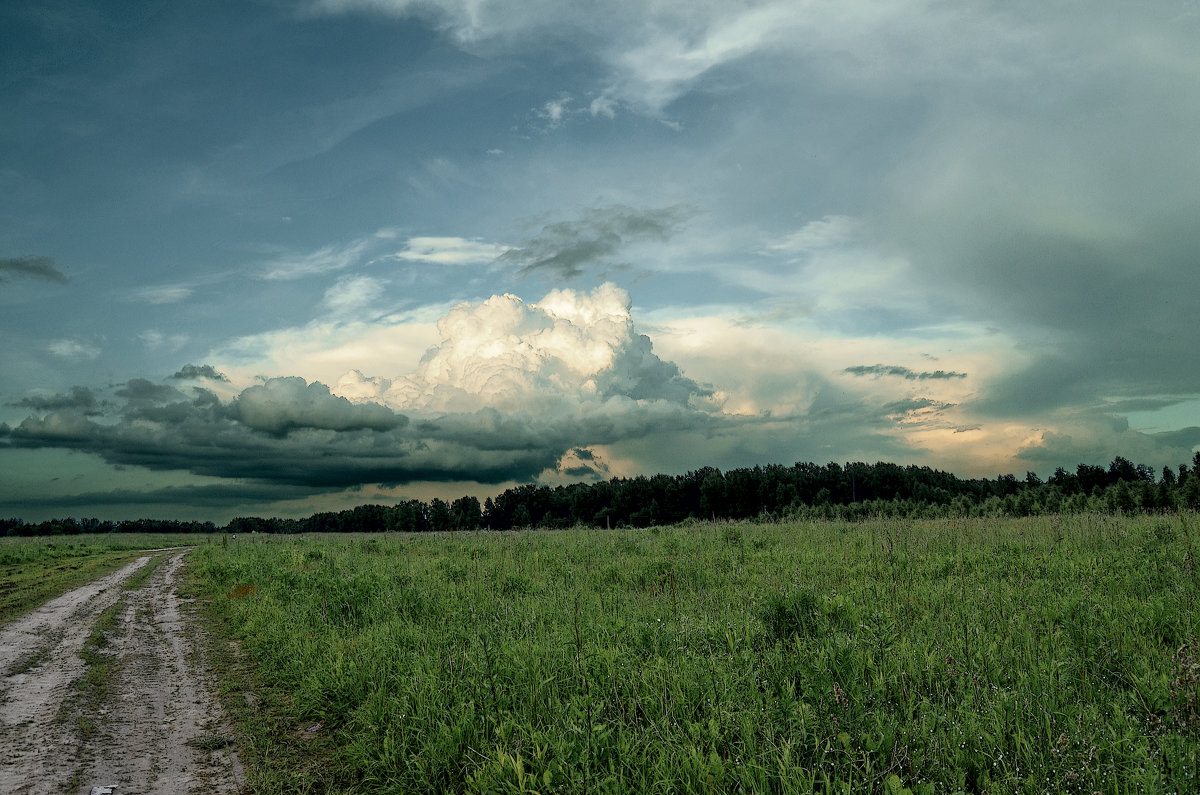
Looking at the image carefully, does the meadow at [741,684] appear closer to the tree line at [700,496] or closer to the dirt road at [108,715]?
the dirt road at [108,715]

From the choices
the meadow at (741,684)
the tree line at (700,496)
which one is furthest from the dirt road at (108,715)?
the tree line at (700,496)

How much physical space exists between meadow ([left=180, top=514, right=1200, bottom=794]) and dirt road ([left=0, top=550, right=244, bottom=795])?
407 mm

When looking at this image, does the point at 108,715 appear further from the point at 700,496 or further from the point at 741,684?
the point at 700,496

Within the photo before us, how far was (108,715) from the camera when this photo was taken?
6305 mm

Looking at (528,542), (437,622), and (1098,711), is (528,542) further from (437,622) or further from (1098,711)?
(1098,711)

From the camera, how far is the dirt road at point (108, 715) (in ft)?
16.1

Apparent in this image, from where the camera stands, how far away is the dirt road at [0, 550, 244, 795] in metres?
4.90

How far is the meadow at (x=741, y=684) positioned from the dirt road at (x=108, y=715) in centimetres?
41

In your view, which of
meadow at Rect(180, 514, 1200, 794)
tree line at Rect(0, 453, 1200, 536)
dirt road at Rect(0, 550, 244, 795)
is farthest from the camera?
tree line at Rect(0, 453, 1200, 536)

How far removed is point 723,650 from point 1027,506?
171 feet

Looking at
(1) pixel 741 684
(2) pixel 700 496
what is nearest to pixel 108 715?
(1) pixel 741 684

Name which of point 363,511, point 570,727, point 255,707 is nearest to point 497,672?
point 570,727

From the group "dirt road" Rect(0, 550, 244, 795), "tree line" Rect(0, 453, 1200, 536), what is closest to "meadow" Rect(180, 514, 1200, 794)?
"dirt road" Rect(0, 550, 244, 795)

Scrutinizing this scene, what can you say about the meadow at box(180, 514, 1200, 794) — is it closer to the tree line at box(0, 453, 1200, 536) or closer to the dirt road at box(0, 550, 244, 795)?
the dirt road at box(0, 550, 244, 795)
